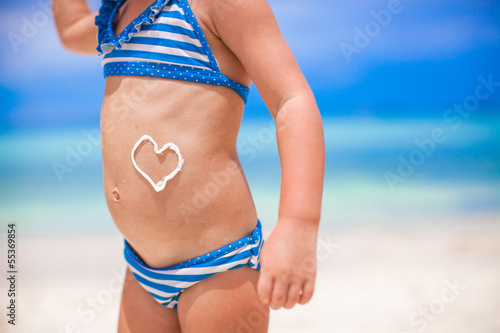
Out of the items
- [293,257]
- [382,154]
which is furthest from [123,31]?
[382,154]

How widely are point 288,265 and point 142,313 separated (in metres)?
0.31

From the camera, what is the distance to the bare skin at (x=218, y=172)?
58 cm

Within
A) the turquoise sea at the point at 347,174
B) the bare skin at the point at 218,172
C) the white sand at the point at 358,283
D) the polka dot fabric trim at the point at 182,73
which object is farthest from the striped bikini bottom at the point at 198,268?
the turquoise sea at the point at 347,174

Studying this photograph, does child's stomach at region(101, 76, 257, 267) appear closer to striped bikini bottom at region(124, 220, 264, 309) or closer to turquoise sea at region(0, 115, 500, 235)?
striped bikini bottom at region(124, 220, 264, 309)

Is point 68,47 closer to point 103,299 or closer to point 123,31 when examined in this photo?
point 123,31

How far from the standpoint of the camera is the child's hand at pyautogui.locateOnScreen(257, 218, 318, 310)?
558mm

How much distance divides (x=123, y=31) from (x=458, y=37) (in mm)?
3294

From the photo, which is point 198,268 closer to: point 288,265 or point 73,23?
point 288,265

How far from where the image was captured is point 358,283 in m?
1.85

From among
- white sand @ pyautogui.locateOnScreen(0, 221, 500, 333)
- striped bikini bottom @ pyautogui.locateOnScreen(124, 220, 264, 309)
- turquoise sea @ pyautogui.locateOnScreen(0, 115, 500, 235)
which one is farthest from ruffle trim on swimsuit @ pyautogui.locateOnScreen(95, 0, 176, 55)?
turquoise sea @ pyautogui.locateOnScreen(0, 115, 500, 235)

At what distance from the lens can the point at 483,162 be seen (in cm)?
311

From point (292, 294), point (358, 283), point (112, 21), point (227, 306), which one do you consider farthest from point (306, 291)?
point (358, 283)

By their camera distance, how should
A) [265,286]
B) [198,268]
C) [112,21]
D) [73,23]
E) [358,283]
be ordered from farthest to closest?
[358,283] < [73,23] < [112,21] < [198,268] < [265,286]

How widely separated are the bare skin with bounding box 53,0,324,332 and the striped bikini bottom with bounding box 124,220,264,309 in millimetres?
12
